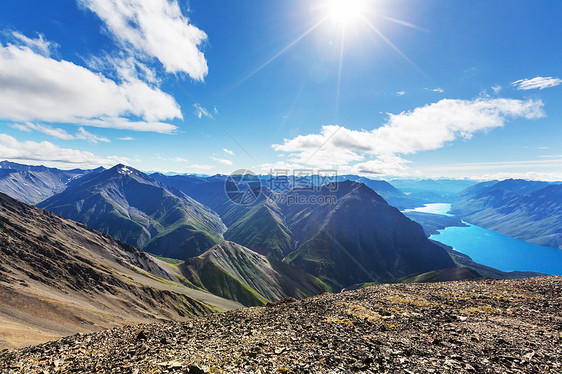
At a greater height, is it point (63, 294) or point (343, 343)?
point (343, 343)

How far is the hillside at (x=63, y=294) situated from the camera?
56.6 meters

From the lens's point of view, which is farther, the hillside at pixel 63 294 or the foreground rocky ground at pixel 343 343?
the hillside at pixel 63 294

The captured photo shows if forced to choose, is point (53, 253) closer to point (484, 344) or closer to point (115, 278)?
point (115, 278)

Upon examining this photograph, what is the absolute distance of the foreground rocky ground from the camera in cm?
1097

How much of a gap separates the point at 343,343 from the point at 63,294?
119349 millimetres

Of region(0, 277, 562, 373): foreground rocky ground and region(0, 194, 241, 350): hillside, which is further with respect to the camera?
region(0, 194, 241, 350): hillside

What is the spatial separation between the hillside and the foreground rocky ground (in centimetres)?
3302

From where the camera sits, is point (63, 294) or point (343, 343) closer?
point (343, 343)

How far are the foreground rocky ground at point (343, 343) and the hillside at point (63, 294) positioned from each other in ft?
108

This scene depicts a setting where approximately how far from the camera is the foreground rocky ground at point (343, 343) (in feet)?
36.0

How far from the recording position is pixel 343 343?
13.8m

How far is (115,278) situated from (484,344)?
147369mm

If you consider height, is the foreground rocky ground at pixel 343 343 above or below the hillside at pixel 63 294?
above

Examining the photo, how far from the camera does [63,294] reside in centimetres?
8788
